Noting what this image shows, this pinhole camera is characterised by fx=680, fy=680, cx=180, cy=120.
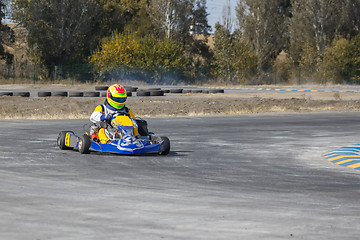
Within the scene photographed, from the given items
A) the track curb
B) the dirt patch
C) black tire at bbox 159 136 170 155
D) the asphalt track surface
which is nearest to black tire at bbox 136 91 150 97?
the dirt patch

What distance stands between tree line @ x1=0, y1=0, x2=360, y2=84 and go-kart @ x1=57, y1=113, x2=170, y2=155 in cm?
5142

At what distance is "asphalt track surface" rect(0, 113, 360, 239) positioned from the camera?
6535 mm

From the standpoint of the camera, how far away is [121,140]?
13.2 meters

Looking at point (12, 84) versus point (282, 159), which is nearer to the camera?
point (282, 159)

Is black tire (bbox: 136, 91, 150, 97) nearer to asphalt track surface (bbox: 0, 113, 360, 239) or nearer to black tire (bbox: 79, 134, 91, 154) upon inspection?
asphalt track surface (bbox: 0, 113, 360, 239)

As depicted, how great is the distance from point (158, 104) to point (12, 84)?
1096 inches

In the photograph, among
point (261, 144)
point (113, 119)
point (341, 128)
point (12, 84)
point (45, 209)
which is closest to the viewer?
point (45, 209)

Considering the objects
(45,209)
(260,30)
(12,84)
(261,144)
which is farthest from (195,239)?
(260,30)

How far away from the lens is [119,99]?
13984 millimetres

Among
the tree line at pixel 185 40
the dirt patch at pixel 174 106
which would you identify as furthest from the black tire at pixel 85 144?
the tree line at pixel 185 40

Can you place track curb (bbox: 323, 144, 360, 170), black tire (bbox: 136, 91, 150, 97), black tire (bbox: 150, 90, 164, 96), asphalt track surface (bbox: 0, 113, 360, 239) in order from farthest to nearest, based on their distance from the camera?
black tire (bbox: 150, 90, 164, 96) → black tire (bbox: 136, 91, 150, 97) → track curb (bbox: 323, 144, 360, 170) → asphalt track surface (bbox: 0, 113, 360, 239)

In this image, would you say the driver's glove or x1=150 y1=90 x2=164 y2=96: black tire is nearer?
the driver's glove

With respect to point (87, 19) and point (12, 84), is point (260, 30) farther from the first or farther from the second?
point (12, 84)

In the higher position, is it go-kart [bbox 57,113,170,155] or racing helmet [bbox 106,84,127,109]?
racing helmet [bbox 106,84,127,109]
